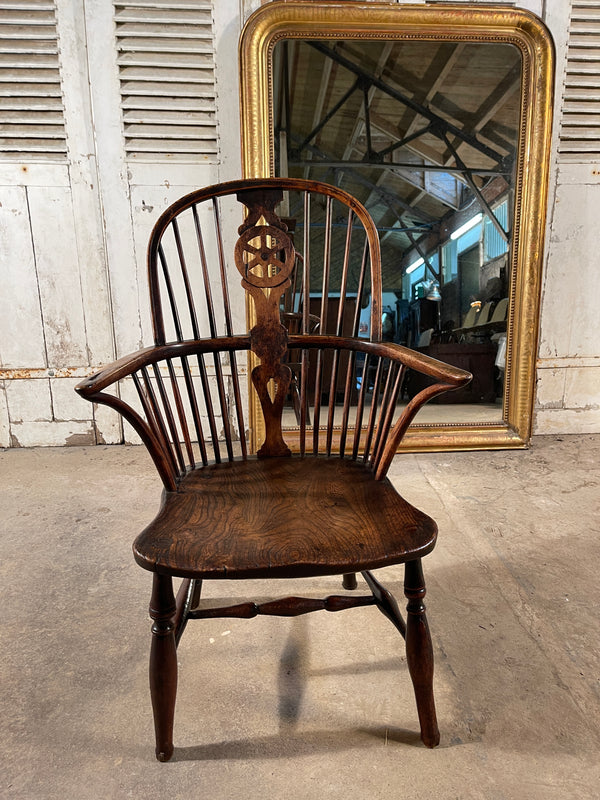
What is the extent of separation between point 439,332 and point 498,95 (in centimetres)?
120

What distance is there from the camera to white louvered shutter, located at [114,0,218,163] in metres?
2.30

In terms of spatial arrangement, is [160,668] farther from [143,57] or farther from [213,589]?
[143,57]

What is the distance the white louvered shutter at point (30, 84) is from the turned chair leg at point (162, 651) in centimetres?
249

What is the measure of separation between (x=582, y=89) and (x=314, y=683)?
301 centimetres

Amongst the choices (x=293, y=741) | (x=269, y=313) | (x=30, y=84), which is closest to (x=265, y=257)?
(x=269, y=313)

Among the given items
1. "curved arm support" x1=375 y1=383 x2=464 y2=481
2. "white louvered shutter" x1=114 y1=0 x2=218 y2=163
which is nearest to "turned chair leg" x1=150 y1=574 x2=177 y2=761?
"curved arm support" x1=375 y1=383 x2=464 y2=481

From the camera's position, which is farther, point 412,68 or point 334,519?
point 412,68

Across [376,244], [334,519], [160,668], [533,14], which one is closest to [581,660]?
[334,519]

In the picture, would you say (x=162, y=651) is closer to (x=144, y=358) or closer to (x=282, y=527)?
(x=282, y=527)

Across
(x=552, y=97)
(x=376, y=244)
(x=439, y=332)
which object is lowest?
(x=439, y=332)

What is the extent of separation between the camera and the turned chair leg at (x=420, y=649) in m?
0.77

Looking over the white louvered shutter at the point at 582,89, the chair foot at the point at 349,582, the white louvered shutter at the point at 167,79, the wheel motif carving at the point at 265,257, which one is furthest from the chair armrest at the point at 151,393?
the white louvered shutter at the point at 582,89

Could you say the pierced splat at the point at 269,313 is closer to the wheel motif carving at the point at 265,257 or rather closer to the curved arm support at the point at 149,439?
the wheel motif carving at the point at 265,257

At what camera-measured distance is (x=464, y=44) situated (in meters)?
2.33
